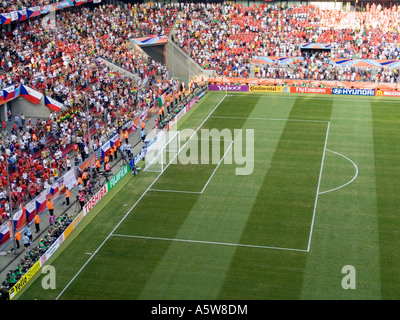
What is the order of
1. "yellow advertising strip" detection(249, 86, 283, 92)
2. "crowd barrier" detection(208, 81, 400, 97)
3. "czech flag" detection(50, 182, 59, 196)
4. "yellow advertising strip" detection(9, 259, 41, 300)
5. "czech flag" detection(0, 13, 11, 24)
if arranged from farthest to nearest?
"yellow advertising strip" detection(249, 86, 283, 92)
"crowd barrier" detection(208, 81, 400, 97)
"czech flag" detection(0, 13, 11, 24)
"czech flag" detection(50, 182, 59, 196)
"yellow advertising strip" detection(9, 259, 41, 300)

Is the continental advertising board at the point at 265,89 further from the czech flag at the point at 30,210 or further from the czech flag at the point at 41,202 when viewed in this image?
the czech flag at the point at 30,210

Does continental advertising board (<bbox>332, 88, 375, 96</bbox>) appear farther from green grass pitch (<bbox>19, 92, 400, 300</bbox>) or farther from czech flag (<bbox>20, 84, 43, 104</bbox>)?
czech flag (<bbox>20, 84, 43, 104</bbox>)

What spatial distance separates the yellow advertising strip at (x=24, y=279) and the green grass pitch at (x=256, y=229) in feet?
1.40

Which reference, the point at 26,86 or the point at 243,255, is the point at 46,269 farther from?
the point at 26,86

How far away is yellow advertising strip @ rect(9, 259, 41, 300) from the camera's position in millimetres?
27019

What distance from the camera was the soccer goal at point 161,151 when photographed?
1676 inches

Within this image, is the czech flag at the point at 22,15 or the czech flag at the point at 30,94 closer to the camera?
the czech flag at the point at 30,94

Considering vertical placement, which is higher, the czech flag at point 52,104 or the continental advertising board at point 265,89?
the czech flag at point 52,104

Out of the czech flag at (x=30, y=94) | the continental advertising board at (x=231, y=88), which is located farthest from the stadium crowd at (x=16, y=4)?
the continental advertising board at (x=231, y=88)

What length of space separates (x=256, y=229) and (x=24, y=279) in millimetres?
12017

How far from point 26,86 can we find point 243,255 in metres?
26.3

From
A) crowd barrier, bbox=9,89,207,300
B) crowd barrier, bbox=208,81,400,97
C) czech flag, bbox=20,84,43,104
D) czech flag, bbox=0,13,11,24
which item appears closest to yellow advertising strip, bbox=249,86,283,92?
crowd barrier, bbox=208,81,400,97

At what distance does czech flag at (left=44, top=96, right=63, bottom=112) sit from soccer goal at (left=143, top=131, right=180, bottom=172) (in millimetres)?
8633
